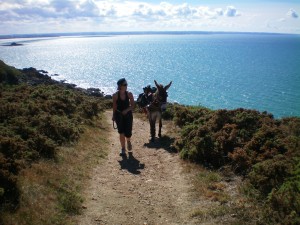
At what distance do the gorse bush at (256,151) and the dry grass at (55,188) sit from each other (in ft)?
12.1

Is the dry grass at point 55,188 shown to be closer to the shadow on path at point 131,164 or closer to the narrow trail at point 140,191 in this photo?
the narrow trail at point 140,191

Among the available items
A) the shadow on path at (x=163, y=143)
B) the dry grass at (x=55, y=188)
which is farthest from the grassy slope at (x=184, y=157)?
the shadow on path at (x=163, y=143)

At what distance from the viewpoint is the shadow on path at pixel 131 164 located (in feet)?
36.7

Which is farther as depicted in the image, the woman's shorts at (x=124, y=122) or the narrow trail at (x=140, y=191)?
the woman's shorts at (x=124, y=122)

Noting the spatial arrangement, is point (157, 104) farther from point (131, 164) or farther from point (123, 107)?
point (131, 164)

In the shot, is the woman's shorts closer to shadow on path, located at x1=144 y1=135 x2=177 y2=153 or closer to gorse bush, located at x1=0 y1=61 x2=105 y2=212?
shadow on path, located at x1=144 y1=135 x2=177 y2=153

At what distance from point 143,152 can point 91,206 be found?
571cm

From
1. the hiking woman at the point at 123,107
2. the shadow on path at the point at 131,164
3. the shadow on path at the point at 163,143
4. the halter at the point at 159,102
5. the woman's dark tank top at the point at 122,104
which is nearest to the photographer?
the shadow on path at the point at 131,164

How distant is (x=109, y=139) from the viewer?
642 inches

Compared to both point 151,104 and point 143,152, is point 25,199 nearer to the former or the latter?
point 143,152

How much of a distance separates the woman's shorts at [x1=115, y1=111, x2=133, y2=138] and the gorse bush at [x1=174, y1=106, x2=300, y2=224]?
2.16m

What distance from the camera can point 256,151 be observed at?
9.87m

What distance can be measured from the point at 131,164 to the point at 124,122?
154cm

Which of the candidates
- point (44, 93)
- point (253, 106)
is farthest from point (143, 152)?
point (253, 106)
